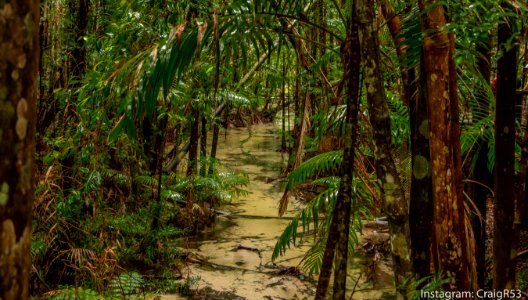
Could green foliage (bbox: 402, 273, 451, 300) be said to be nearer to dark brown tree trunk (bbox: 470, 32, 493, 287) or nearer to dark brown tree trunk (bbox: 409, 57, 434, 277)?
dark brown tree trunk (bbox: 409, 57, 434, 277)

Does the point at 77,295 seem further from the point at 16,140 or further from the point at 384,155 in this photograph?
the point at 16,140

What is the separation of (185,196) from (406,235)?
4841mm

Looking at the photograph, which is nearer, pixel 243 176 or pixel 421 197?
pixel 421 197

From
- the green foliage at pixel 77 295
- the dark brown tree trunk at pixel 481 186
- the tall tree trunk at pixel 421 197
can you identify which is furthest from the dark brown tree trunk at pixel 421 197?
the green foliage at pixel 77 295

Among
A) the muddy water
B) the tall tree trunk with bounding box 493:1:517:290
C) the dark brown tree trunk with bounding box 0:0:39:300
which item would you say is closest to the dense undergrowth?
A: the muddy water

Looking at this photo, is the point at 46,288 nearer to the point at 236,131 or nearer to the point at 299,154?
the point at 299,154

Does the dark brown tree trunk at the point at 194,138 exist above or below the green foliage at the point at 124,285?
above

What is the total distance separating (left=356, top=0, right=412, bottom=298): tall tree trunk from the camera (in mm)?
2389

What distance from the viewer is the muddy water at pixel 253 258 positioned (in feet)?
16.9

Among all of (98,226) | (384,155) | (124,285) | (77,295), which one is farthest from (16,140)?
(98,226)

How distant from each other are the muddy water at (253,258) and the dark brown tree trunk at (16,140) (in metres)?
2.47

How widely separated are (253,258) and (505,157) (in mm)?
4265

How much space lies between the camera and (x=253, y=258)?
6.06 m

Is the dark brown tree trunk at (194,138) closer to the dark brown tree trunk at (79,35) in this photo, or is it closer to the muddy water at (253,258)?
the muddy water at (253,258)
